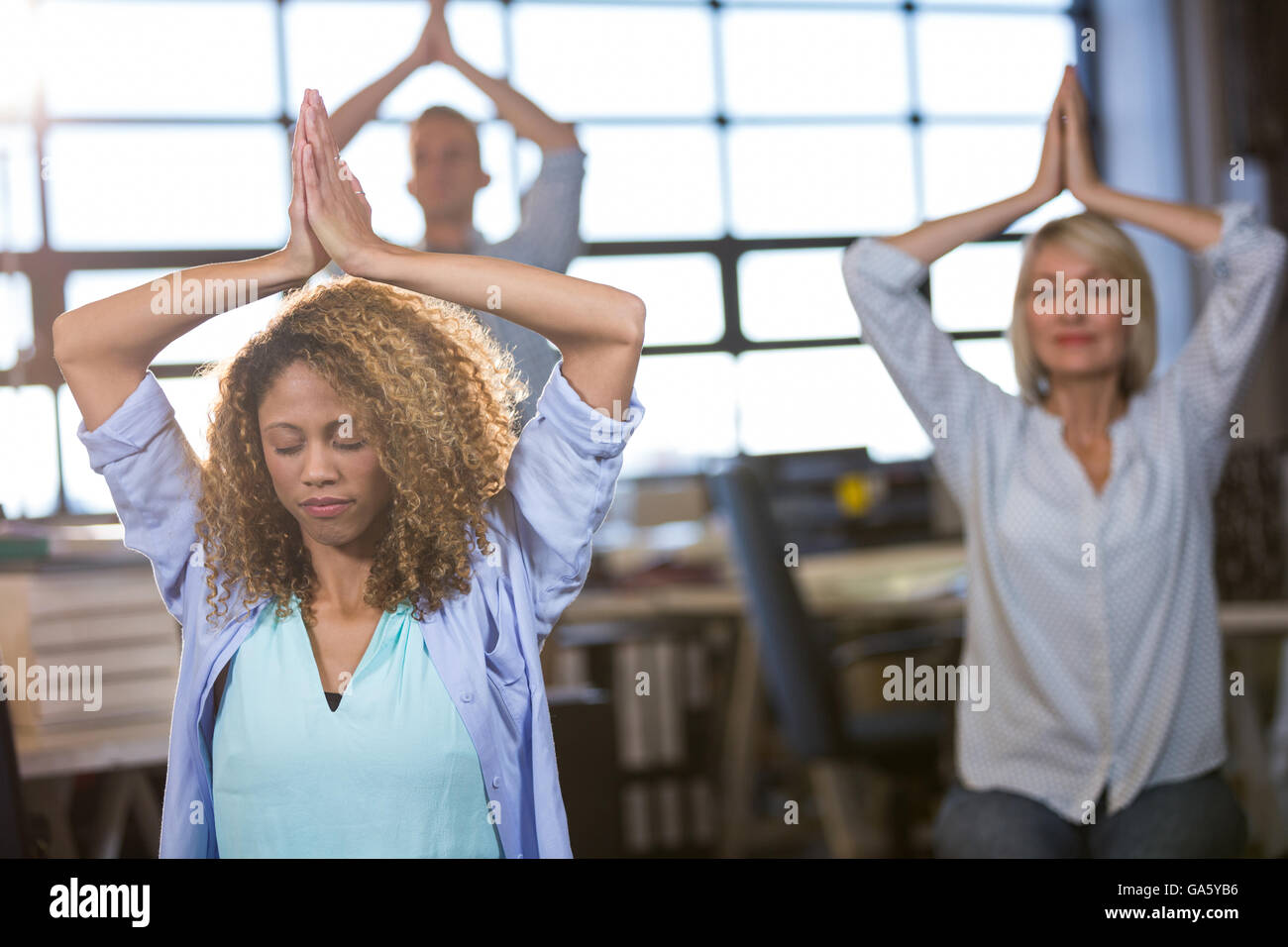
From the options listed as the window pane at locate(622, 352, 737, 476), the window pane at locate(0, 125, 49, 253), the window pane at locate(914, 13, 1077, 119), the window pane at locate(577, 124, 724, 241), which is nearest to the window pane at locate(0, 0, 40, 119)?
the window pane at locate(0, 125, 49, 253)

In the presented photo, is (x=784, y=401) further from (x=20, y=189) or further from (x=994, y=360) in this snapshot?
(x=994, y=360)

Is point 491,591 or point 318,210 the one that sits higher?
point 318,210

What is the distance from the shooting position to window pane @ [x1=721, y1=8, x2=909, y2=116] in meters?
4.91

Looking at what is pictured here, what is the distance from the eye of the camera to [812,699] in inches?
94.3

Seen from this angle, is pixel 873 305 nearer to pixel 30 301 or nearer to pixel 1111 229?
pixel 1111 229

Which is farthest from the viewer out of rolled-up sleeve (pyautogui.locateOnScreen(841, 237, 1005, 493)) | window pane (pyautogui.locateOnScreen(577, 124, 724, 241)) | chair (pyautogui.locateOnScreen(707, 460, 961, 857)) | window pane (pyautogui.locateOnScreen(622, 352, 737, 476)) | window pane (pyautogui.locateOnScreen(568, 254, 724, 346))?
window pane (pyautogui.locateOnScreen(577, 124, 724, 241))

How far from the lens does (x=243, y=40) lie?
4156 mm

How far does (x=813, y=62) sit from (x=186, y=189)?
107 inches

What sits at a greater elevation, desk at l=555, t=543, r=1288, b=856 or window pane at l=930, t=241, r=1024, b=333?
window pane at l=930, t=241, r=1024, b=333

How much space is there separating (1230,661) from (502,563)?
6.33 ft

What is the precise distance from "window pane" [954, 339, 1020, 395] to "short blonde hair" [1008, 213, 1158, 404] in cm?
1

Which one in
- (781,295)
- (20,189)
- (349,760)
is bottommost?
(349,760)

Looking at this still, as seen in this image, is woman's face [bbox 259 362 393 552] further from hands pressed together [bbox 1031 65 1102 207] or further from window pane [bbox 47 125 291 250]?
window pane [bbox 47 125 291 250]

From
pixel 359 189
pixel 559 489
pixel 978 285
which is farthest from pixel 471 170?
pixel 978 285
